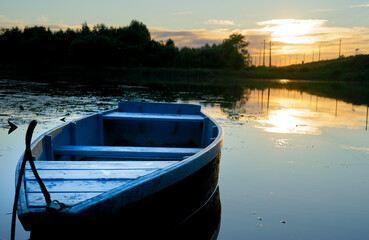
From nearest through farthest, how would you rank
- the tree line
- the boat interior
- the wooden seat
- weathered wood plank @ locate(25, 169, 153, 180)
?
the wooden seat → the boat interior → weathered wood plank @ locate(25, 169, 153, 180) → the tree line

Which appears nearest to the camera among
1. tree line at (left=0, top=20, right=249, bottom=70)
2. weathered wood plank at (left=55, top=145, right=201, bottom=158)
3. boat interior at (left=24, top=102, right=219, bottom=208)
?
boat interior at (left=24, top=102, right=219, bottom=208)

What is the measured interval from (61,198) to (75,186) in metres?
0.25

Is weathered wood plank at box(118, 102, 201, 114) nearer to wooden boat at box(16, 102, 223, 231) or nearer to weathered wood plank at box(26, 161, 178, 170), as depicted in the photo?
wooden boat at box(16, 102, 223, 231)

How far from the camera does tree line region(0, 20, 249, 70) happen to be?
49594mm

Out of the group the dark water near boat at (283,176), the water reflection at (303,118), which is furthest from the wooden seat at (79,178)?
the water reflection at (303,118)

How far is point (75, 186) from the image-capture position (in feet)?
7.59

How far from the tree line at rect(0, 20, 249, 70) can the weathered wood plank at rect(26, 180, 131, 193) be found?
4528 centimetres

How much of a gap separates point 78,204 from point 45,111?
9296mm

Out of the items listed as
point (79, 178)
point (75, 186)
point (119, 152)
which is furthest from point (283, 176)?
point (75, 186)

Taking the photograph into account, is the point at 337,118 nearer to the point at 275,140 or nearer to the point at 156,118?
the point at 275,140

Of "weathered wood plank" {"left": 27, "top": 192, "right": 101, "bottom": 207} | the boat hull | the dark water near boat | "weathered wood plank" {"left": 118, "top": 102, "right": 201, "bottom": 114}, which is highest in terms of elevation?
"weathered wood plank" {"left": 118, "top": 102, "right": 201, "bottom": 114}

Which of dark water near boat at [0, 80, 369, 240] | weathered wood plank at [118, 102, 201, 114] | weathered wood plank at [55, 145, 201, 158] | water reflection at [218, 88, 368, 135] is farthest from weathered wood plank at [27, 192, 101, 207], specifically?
water reflection at [218, 88, 368, 135]

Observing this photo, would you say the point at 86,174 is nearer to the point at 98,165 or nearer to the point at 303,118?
the point at 98,165

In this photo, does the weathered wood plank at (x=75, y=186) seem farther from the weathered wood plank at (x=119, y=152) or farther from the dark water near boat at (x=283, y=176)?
the weathered wood plank at (x=119, y=152)
